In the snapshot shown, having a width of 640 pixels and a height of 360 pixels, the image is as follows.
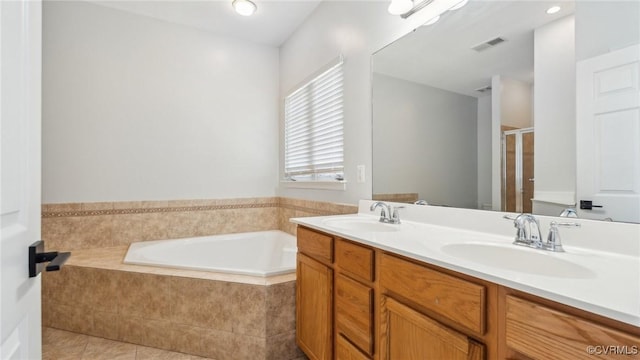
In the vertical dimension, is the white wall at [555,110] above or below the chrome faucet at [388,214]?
above

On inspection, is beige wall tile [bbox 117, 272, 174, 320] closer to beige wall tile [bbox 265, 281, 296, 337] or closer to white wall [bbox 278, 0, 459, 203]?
beige wall tile [bbox 265, 281, 296, 337]

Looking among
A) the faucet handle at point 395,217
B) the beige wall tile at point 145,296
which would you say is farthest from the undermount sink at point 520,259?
the beige wall tile at point 145,296

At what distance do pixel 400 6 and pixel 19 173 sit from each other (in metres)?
1.80

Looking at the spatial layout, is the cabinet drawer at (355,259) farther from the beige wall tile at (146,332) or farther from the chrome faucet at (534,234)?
the beige wall tile at (146,332)

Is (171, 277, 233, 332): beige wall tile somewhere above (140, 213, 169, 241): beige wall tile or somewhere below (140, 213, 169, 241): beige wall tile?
below

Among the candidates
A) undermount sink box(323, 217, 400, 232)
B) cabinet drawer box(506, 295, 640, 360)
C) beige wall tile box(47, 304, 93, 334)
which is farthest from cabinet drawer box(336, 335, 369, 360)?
beige wall tile box(47, 304, 93, 334)

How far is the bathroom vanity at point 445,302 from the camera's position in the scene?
0.59 m

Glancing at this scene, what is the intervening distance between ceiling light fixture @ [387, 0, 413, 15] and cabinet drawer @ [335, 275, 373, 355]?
58.9 inches

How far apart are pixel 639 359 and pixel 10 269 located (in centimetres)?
114

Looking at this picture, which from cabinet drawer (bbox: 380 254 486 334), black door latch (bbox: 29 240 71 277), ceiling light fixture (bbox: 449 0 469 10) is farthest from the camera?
ceiling light fixture (bbox: 449 0 469 10)

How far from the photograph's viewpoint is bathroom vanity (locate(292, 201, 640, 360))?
59 centimetres

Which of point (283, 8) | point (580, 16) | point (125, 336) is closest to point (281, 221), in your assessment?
point (125, 336)

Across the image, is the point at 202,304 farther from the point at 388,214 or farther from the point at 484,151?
the point at 484,151

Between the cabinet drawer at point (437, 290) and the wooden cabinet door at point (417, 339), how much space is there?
0.04 metres
